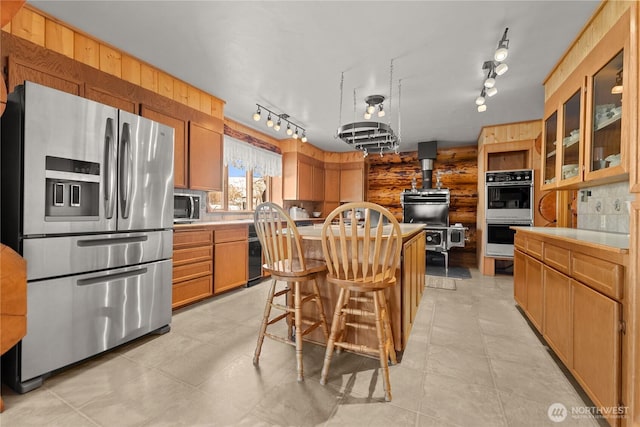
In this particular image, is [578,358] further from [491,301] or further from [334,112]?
[334,112]

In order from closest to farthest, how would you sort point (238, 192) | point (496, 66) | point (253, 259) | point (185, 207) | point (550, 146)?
point (496, 66)
point (550, 146)
point (185, 207)
point (253, 259)
point (238, 192)

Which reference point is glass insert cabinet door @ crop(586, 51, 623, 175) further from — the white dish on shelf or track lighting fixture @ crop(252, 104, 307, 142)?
track lighting fixture @ crop(252, 104, 307, 142)

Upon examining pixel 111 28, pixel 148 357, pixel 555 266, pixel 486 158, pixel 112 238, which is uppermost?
pixel 111 28

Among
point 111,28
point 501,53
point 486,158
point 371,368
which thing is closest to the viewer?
point 371,368

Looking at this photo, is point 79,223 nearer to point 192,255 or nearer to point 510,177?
point 192,255

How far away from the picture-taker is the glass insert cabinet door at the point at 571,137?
230 cm

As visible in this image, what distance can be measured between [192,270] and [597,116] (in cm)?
376

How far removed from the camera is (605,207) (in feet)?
8.03

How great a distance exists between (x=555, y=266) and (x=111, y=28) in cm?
385

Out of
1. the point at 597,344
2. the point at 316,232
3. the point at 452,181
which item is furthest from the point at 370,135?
the point at 452,181

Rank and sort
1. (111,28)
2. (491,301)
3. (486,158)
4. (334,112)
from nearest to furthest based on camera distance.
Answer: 1. (111,28)
2. (491,301)
3. (334,112)
4. (486,158)

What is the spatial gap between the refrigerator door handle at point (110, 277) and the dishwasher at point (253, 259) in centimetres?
182

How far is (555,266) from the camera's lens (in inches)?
80.4

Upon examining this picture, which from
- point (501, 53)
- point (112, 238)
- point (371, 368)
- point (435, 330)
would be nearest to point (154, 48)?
point (112, 238)
